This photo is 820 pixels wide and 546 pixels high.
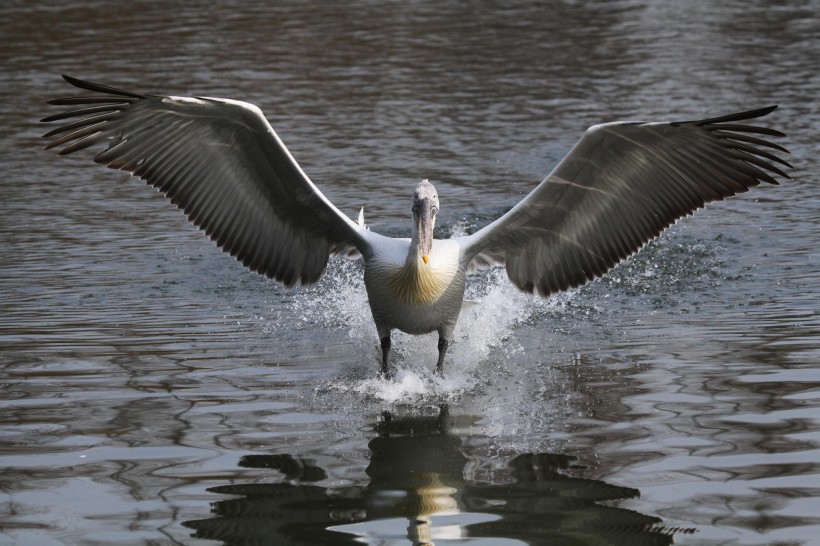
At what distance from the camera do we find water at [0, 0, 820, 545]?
536cm

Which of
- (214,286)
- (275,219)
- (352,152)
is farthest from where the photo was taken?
(352,152)

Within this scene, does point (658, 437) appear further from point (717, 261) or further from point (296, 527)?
point (717, 261)

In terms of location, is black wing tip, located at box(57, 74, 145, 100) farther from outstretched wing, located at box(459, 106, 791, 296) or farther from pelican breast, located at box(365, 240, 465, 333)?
outstretched wing, located at box(459, 106, 791, 296)

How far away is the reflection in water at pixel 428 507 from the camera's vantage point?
16.7 feet

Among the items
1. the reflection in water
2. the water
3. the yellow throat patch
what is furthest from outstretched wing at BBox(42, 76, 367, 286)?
the reflection in water

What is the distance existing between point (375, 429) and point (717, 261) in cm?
422

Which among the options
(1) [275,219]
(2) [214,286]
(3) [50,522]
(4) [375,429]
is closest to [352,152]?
(2) [214,286]

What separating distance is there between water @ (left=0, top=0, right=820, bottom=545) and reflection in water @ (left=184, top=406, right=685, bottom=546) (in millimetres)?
17

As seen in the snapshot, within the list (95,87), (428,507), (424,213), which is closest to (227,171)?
(95,87)

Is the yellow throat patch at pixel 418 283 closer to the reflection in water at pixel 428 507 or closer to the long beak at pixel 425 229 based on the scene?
the long beak at pixel 425 229

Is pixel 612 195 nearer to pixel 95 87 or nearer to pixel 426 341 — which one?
pixel 426 341

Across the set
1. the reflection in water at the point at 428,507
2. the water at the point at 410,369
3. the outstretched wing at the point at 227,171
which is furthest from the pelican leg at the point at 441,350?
the reflection in water at the point at 428,507

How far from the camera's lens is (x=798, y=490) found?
5.38m

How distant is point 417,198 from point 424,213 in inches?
3.6
